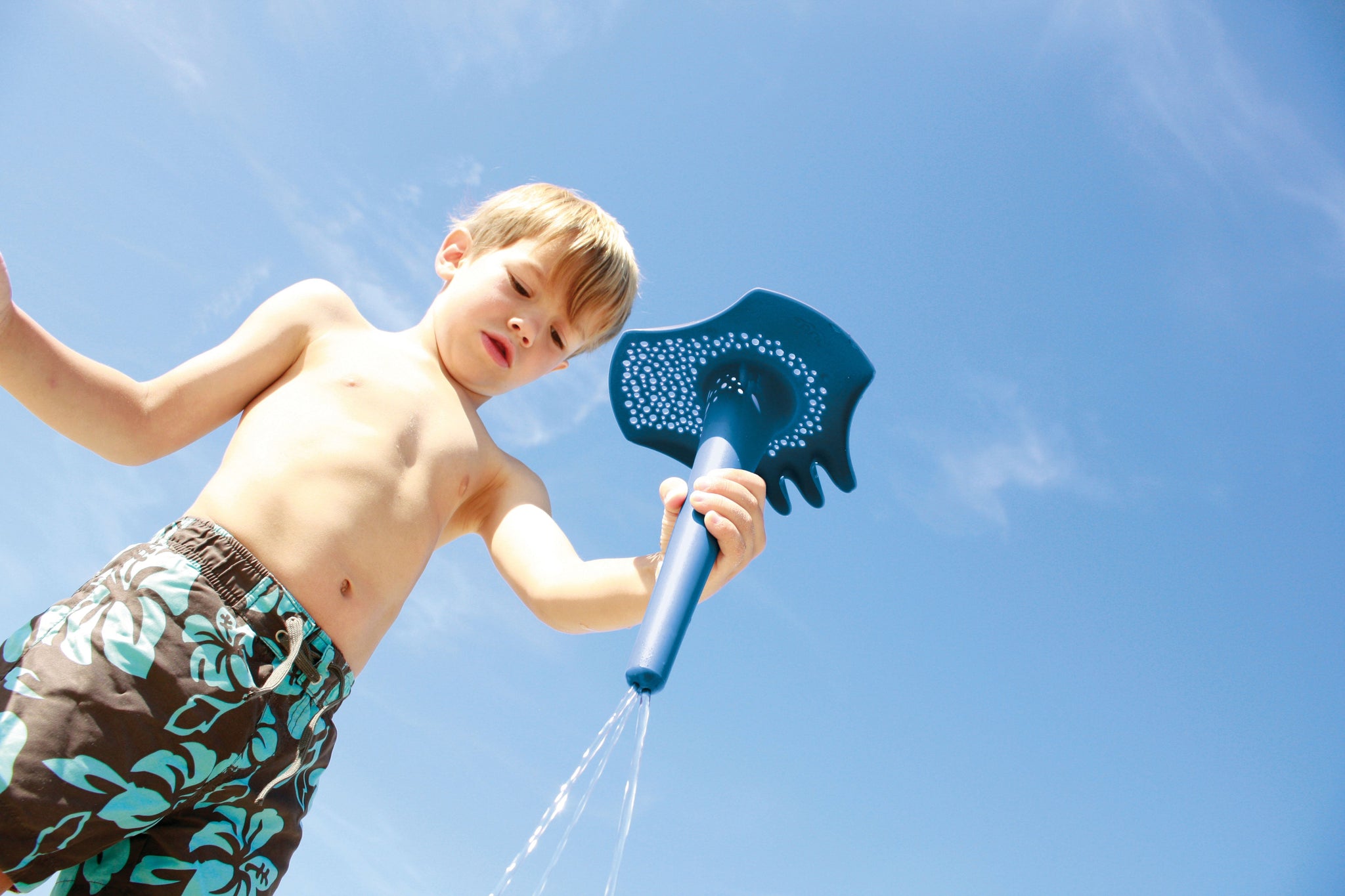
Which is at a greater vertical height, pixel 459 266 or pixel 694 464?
pixel 459 266

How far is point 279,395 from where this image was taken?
219 centimetres

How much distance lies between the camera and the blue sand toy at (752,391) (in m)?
2.25

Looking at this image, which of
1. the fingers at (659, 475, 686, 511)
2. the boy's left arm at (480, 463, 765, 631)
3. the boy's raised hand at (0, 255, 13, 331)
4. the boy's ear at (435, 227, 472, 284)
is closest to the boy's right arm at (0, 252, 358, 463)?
the boy's raised hand at (0, 255, 13, 331)

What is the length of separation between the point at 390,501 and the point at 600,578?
1.77 feet

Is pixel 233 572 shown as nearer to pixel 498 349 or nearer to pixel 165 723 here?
pixel 165 723

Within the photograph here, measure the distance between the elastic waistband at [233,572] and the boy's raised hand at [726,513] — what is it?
2.65ft

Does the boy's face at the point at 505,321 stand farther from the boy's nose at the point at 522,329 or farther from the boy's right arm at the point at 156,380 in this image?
the boy's right arm at the point at 156,380

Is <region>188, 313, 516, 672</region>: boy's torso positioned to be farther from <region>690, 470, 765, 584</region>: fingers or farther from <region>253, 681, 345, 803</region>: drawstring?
<region>690, 470, 765, 584</region>: fingers

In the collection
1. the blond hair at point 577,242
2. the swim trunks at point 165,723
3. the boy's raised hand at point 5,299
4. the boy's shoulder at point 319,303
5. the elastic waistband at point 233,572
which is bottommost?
the swim trunks at point 165,723

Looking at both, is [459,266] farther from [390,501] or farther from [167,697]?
[167,697]

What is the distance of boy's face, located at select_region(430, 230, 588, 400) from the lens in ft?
8.30

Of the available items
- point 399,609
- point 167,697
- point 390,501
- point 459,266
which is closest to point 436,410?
point 390,501

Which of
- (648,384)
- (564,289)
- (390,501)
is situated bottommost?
(390,501)

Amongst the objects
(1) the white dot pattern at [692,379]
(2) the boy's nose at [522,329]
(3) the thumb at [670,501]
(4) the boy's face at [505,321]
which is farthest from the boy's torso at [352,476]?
(3) the thumb at [670,501]
